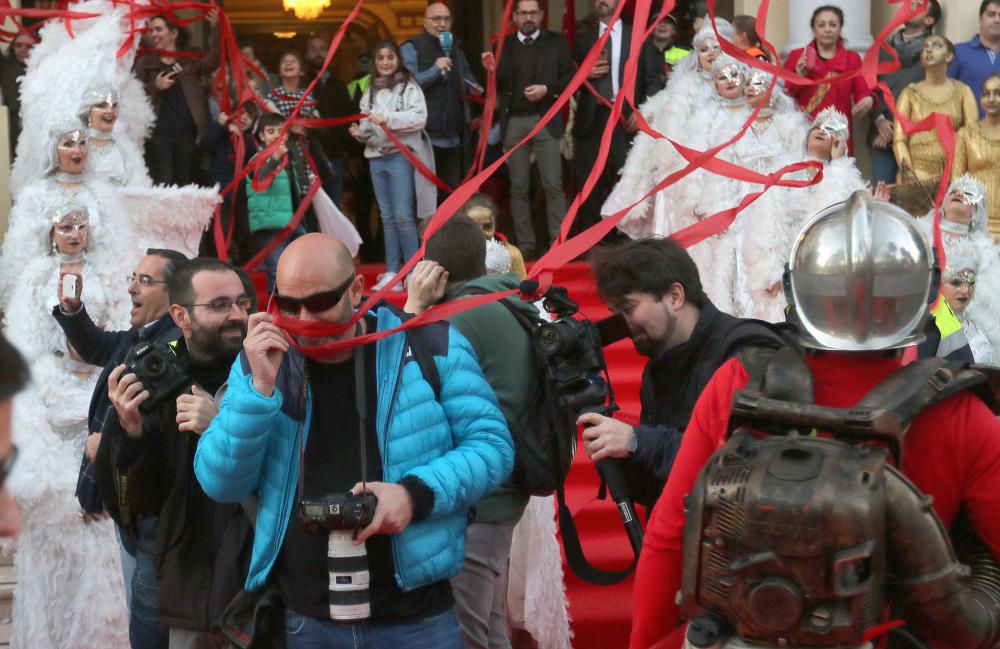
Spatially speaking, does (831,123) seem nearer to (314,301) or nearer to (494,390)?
(494,390)

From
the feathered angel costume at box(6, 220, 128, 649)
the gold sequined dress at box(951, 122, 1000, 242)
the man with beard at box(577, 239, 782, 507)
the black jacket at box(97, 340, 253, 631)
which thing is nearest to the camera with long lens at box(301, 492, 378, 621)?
the black jacket at box(97, 340, 253, 631)

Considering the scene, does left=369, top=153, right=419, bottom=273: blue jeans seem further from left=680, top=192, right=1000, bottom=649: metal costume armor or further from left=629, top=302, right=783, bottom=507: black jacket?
left=680, top=192, right=1000, bottom=649: metal costume armor

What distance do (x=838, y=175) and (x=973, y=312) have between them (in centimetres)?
107

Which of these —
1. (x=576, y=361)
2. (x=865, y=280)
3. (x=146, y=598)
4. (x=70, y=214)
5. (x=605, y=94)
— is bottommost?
(x=146, y=598)

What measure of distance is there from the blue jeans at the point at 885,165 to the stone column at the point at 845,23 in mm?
981

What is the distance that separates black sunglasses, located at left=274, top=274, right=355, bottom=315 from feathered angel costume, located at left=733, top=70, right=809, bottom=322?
4.75 meters

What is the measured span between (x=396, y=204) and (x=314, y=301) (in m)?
6.23

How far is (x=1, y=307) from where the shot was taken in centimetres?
827

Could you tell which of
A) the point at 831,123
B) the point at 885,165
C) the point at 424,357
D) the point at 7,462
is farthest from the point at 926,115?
the point at 7,462

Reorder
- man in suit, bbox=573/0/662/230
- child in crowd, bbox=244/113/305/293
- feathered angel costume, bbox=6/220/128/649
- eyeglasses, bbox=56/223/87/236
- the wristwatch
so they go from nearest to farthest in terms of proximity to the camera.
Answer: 1. the wristwatch
2. feathered angel costume, bbox=6/220/128/649
3. eyeglasses, bbox=56/223/87/236
4. child in crowd, bbox=244/113/305/293
5. man in suit, bbox=573/0/662/230

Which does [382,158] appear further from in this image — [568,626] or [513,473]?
[513,473]

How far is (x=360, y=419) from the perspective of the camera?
11.1 ft

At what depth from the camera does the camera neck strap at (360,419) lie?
11.0ft

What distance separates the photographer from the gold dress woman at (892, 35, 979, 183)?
31.7 feet
